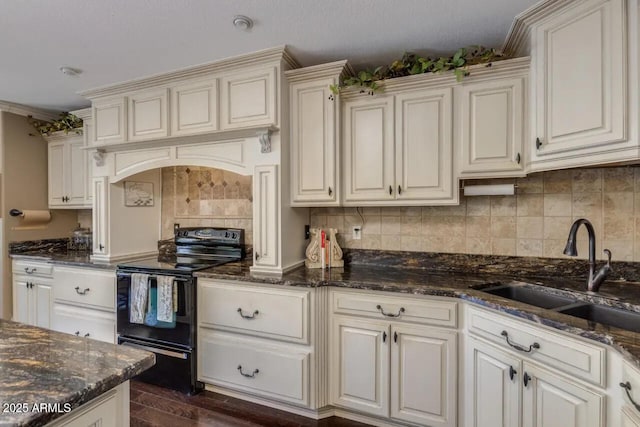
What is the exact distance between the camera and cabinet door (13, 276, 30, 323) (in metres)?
3.24

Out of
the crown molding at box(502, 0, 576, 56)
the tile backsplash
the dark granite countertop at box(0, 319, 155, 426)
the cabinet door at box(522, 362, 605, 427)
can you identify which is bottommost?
the cabinet door at box(522, 362, 605, 427)

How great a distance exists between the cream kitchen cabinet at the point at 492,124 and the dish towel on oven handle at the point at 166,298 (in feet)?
7.17

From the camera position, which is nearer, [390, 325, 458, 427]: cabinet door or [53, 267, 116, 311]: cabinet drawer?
[390, 325, 458, 427]: cabinet door

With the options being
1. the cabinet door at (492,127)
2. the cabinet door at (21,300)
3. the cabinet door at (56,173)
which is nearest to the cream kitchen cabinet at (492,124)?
the cabinet door at (492,127)

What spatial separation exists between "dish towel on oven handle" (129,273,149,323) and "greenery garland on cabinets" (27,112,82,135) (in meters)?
1.97

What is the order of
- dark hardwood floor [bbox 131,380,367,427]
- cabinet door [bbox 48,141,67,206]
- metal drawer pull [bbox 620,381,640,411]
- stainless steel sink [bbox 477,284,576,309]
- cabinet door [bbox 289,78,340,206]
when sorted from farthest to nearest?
cabinet door [bbox 48,141,67,206] → cabinet door [bbox 289,78,340,206] → dark hardwood floor [bbox 131,380,367,427] → stainless steel sink [bbox 477,284,576,309] → metal drawer pull [bbox 620,381,640,411]

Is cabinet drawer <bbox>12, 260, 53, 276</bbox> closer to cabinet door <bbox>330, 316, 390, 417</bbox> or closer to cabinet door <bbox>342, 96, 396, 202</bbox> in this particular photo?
cabinet door <bbox>330, 316, 390, 417</bbox>

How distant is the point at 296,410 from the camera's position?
2.17m

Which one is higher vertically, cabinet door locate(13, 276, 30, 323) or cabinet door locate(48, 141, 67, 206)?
cabinet door locate(48, 141, 67, 206)

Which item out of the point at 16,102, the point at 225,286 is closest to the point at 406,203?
the point at 225,286

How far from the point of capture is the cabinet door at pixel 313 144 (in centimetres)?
232

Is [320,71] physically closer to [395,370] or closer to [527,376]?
[395,370]

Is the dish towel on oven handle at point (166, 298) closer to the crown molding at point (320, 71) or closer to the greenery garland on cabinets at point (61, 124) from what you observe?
the crown molding at point (320, 71)

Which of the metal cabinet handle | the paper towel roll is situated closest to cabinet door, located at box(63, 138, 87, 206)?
the paper towel roll
